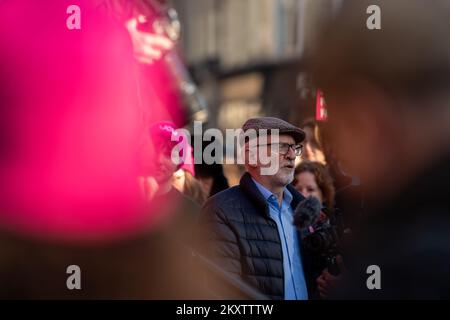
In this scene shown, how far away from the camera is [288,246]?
2.29 metres

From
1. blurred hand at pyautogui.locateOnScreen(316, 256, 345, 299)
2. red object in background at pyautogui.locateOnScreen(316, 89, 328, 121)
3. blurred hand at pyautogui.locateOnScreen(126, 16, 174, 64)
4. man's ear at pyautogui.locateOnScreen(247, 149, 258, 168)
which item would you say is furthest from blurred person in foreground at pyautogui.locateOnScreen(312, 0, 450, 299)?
blurred hand at pyautogui.locateOnScreen(126, 16, 174, 64)

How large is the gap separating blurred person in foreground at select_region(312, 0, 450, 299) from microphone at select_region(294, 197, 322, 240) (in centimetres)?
64

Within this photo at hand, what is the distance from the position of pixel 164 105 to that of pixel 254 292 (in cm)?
102

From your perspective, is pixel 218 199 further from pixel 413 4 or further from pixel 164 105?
pixel 413 4

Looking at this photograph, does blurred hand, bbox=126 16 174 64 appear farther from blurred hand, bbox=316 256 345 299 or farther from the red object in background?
blurred hand, bbox=316 256 345 299

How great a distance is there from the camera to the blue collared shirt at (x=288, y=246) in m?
2.25

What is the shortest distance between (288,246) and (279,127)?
1.21 feet

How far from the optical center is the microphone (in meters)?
2.32

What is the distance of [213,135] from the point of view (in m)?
2.76

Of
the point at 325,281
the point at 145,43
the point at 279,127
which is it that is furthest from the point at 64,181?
the point at 145,43

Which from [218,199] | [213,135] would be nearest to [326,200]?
[218,199]

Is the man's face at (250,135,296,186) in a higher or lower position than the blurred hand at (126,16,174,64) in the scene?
lower

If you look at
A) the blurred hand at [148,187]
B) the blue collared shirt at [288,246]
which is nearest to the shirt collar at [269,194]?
the blue collared shirt at [288,246]

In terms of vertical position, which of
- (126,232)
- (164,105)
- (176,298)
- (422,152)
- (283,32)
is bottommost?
(176,298)
